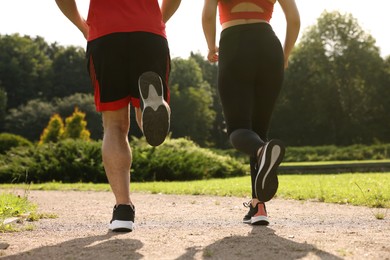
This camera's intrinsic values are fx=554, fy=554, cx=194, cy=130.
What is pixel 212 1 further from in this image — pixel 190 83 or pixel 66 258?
pixel 190 83

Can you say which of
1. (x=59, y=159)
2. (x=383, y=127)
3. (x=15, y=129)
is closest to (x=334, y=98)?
(x=383, y=127)

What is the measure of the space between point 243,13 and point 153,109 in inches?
41.1

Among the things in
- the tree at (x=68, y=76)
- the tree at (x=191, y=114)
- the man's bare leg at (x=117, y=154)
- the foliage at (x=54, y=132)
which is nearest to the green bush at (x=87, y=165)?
the man's bare leg at (x=117, y=154)

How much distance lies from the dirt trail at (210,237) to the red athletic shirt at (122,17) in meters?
1.31

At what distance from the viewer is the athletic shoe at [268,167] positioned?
3090mm

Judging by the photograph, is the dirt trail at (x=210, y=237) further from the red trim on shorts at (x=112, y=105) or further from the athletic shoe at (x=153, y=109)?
the red trim on shorts at (x=112, y=105)

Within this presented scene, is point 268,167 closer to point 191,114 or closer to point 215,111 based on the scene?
point 191,114

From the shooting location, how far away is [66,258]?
2.71 metres

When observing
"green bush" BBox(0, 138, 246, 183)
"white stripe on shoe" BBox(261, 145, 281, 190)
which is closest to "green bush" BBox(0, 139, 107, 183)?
"green bush" BBox(0, 138, 246, 183)

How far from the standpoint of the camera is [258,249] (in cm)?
286

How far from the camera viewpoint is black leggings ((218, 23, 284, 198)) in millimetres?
3768

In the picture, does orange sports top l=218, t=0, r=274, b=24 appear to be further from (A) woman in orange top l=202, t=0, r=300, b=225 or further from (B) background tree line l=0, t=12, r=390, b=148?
(B) background tree line l=0, t=12, r=390, b=148

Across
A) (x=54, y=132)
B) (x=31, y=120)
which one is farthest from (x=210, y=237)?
(x=31, y=120)

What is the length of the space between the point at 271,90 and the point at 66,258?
1.90 meters
